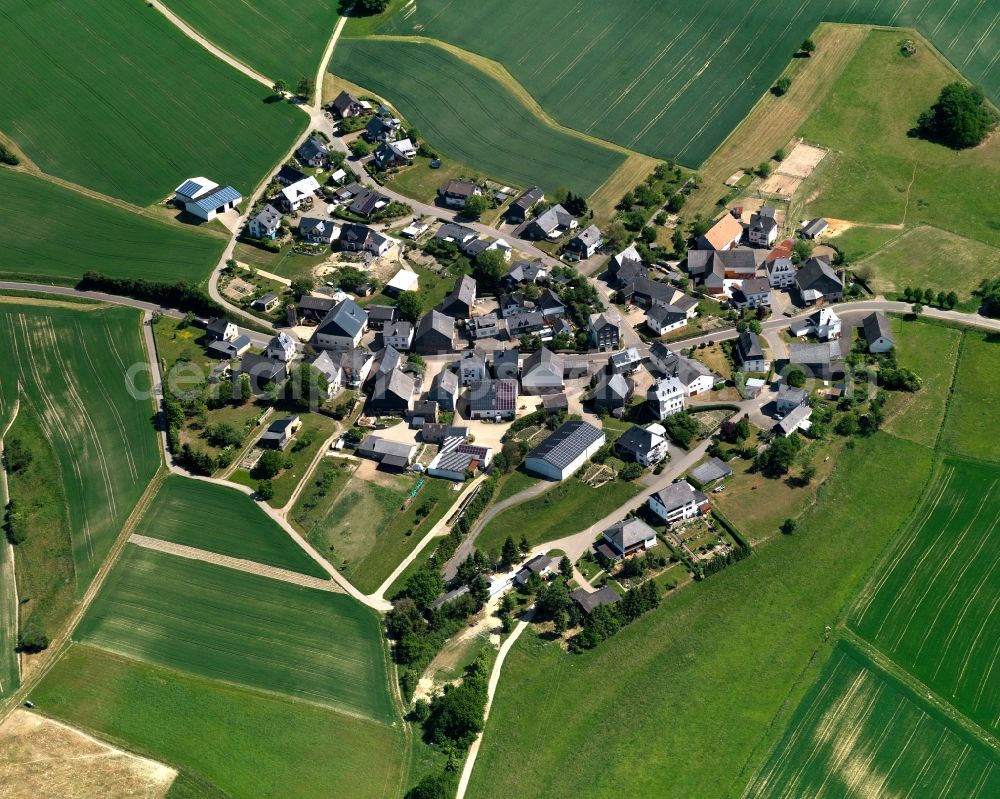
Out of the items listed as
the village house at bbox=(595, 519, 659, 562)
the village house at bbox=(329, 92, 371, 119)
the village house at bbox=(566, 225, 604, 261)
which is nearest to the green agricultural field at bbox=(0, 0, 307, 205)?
the village house at bbox=(329, 92, 371, 119)

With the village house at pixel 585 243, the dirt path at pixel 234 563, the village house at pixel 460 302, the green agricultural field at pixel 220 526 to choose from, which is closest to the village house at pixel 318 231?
the village house at pixel 460 302

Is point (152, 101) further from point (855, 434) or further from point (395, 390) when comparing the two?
point (855, 434)

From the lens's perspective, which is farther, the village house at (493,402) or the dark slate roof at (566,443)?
the village house at (493,402)

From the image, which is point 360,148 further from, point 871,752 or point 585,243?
point 871,752

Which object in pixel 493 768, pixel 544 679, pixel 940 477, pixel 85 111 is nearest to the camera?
pixel 493 768

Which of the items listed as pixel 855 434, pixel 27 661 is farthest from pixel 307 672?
pixel 855 434

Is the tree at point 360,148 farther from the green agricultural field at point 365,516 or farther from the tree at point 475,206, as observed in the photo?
the green agricultural field at point 365,516

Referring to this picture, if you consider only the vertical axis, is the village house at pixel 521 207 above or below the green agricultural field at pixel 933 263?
below

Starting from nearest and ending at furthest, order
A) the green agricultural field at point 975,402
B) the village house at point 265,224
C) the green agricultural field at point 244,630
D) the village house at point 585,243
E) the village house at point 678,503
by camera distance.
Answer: the green agricultural field at point 244,630 → the village house at point 678,503 → the green agricultural field at point 975,402 → the village house at point 585,243 → the village house at point 265,224
